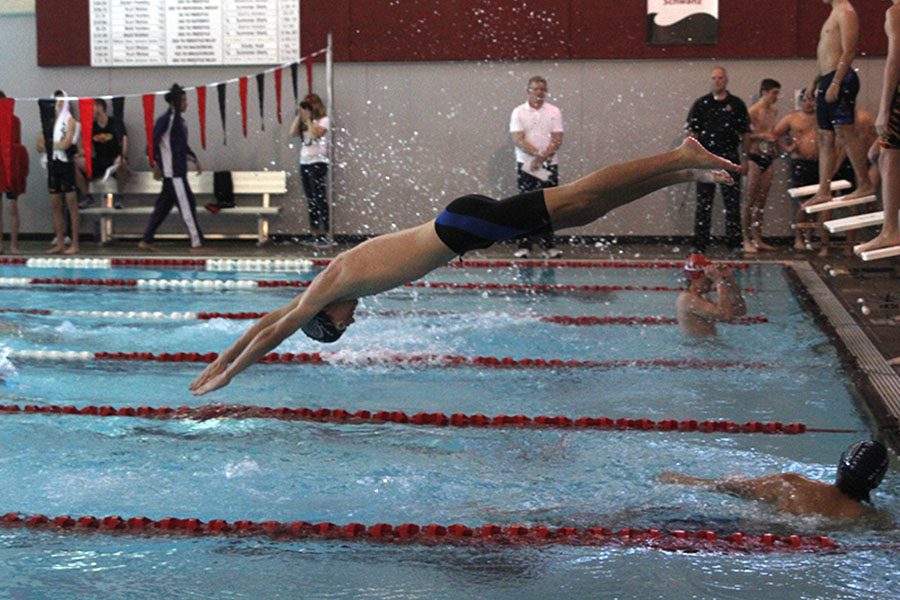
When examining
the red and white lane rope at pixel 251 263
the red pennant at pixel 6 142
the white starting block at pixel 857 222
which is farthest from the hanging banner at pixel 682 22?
the red pennant at pixel 6 142

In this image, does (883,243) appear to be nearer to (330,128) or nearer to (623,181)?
(623,181)

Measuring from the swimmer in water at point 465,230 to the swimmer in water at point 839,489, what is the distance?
1.01 metres

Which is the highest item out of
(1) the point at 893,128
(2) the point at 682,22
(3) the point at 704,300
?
(2) the point at 682,22

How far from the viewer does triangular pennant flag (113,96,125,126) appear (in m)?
11.9

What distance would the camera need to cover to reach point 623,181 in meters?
4.18

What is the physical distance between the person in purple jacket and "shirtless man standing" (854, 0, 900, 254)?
7.43 metres

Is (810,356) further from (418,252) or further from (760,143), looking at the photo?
(760,143)

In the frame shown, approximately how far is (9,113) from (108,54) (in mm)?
1926

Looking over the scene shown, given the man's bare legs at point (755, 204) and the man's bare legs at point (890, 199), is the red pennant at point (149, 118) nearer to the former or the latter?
the man's bare legs at point (755, 204)

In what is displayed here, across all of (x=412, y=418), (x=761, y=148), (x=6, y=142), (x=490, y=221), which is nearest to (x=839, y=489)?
(x=490, y=221)

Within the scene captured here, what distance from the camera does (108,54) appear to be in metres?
13.2

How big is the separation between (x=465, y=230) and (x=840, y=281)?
5407mm

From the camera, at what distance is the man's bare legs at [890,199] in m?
6.25

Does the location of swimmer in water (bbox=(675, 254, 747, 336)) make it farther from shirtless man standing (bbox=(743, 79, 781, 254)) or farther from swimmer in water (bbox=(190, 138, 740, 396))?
shirtless man standing (bbox=(743, 79, 781, 254))
